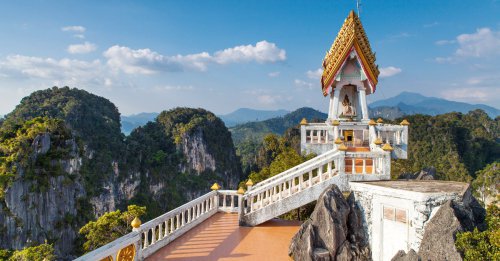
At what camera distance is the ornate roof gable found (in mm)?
11062

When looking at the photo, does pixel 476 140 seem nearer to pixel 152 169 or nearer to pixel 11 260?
pixel 152 169

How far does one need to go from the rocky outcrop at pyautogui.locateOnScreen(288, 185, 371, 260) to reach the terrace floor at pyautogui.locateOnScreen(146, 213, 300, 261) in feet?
2.06

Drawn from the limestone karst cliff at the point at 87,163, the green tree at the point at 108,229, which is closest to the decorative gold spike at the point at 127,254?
the green tree at the point at 108,229

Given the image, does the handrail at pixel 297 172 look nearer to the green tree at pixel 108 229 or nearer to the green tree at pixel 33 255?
the green tree at pixel 108 229

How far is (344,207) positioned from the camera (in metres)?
7.34

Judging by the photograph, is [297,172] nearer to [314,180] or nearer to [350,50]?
[314,180]

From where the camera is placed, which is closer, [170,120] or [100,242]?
[100,242]

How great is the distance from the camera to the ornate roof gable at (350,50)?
1106 centimetres

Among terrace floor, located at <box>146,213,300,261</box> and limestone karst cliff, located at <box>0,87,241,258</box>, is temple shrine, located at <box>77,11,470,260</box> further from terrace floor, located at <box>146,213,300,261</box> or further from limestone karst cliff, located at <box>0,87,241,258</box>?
limestone karst cliff, located at <box>0,87,241,258</box>

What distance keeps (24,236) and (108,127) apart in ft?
98.3

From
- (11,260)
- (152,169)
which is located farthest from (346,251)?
(152,169)

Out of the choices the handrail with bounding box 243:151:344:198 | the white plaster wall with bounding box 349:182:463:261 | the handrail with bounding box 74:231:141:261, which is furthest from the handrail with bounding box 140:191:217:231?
the white plaster wall with bounding box 349:182:463:261

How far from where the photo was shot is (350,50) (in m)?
11.1

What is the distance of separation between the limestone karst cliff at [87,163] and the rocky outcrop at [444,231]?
90.3ft
